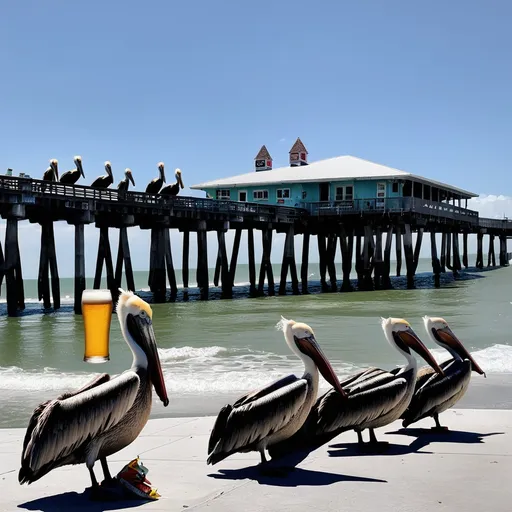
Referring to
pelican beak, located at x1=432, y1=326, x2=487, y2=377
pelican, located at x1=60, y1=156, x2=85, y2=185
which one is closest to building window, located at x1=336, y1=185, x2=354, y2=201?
pelican, located at x1=60, y1=156, x2=85, y2=185

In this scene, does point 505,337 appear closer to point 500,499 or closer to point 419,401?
point 419,401

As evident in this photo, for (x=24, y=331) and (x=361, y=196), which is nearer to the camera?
(x=24, y=331)

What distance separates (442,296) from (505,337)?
18.1 meters

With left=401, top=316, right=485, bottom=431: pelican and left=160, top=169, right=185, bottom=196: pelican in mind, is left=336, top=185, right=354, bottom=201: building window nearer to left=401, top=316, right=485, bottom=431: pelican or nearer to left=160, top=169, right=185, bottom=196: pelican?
left=160, top=169, right=185, bottom=196: pelican

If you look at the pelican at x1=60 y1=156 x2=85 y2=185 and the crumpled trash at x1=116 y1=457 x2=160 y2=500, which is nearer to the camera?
the crumpled trash at x1=116 y1=457 x2=160 y2=500

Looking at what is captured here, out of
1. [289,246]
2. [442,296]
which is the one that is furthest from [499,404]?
[289,246]

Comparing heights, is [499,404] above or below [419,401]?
below

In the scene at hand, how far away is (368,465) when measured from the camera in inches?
270

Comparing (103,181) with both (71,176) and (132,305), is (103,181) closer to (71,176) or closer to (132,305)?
(71,176)

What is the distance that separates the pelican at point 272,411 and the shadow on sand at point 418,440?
0.77 meters

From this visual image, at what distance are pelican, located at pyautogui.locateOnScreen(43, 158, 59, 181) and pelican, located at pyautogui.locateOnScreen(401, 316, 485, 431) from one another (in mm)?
26473

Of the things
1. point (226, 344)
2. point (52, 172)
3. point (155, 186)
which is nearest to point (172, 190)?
point (155, 186)

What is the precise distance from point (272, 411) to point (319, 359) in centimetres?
77

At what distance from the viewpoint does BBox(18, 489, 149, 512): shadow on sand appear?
5.64m
